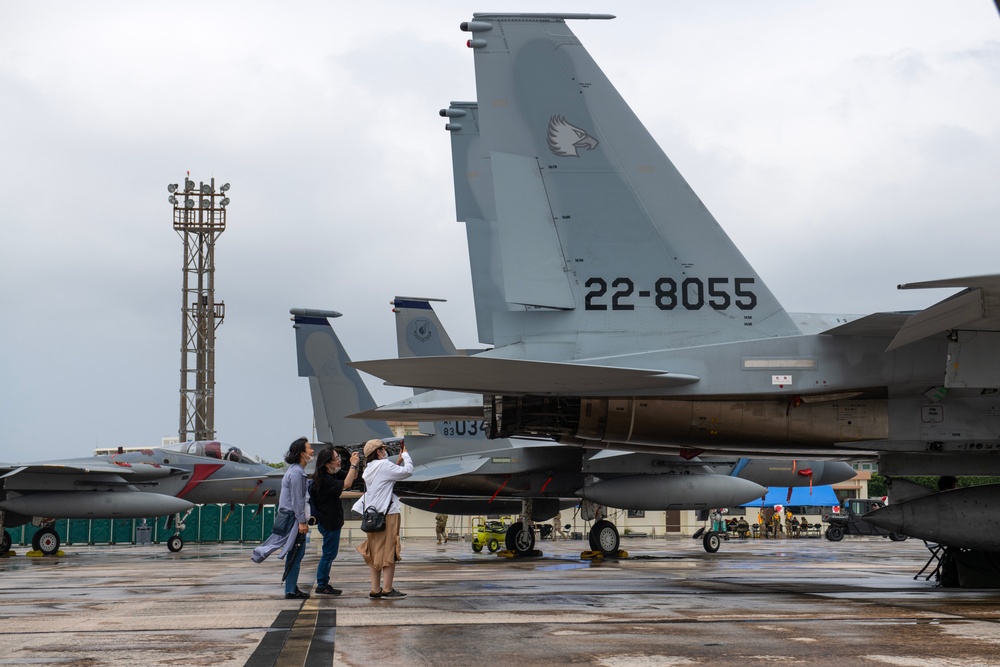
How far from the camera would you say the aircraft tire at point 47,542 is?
22.5m

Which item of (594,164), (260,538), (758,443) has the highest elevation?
(594,164)

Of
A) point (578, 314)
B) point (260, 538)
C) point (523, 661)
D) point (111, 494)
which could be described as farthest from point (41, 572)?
point (260, 538)

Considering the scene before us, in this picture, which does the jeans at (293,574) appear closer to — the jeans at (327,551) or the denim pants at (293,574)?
the denim pants at (293,574)

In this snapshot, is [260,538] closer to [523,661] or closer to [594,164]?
[594,164]

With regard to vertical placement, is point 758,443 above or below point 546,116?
below

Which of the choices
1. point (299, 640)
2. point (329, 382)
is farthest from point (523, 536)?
point (299, 640)

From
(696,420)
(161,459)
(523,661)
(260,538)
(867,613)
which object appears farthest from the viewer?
(260,538)

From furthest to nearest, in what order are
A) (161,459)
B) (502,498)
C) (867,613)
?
(161,459) → (502,498) → (867,613)

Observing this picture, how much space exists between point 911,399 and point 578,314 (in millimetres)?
3385

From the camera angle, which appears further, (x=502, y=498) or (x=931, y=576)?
(x=502, y=498)

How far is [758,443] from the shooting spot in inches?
393

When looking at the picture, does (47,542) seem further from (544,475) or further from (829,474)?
(829,474)

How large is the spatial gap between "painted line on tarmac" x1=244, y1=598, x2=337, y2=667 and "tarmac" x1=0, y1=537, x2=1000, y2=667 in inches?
0.7

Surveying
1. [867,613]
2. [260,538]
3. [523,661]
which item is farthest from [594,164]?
[260,538]
